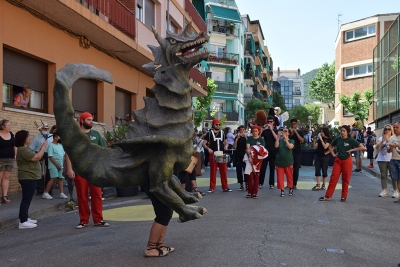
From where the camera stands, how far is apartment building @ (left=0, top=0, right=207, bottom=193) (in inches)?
491

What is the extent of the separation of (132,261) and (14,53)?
349 inches

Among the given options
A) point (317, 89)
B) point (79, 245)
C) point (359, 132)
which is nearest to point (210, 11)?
point (317, 89)

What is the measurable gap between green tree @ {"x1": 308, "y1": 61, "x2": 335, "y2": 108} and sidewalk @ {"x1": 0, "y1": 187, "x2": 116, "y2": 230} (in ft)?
225

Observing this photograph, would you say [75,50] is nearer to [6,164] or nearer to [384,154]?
[6,164]

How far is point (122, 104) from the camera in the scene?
2030 cm

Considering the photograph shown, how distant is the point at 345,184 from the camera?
1091 centimetres

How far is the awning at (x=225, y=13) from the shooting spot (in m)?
56.7

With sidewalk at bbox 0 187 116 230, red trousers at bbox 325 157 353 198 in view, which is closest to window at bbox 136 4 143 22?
sidewalk at bbox 0 187 116 230

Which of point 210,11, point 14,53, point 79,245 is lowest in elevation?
point 79,245

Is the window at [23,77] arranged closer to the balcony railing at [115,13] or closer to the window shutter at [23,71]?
the window shutter at [23,71]

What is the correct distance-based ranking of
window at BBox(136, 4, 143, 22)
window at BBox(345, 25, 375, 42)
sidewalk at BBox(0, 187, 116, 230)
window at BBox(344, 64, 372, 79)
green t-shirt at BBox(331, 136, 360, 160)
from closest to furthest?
sidewalk at BBox(0, 187, 116, 230) < green t-shirt at BBox(331, 136, 360, 160) < window at BBox(136, 4, 143, 22) < window at BBox(345, 25, 375, 42) < window at BBox(344, 64, 372, 79)

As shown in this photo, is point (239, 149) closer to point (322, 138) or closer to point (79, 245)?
point (322, 138)

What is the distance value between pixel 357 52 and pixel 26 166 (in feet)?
159

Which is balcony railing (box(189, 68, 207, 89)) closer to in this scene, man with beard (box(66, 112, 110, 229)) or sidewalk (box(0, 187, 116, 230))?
sidewalk (box(0, 187, 116, 230))
